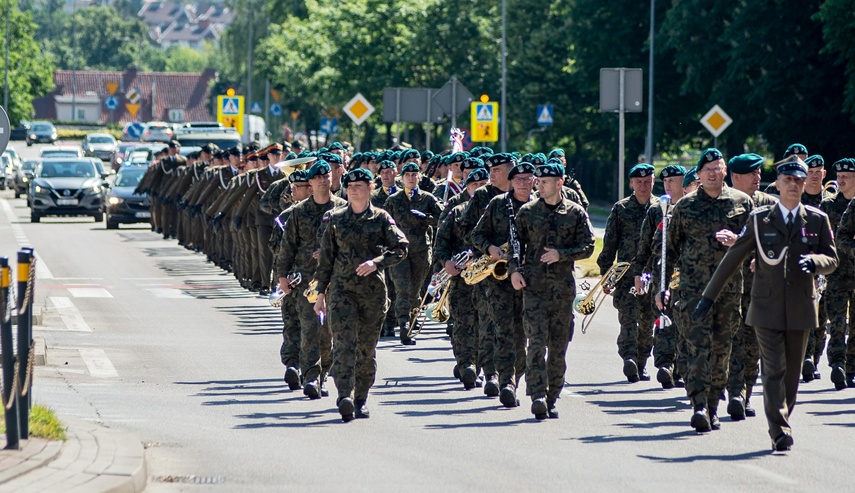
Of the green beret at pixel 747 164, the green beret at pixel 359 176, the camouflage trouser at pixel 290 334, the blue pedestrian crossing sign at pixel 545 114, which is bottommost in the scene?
the camouflage trouser at pixel 290 334

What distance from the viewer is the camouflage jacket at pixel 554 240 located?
11.9 metres

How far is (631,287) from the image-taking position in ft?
46.3

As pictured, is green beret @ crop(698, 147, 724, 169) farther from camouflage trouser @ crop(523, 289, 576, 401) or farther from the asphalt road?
the asphalt road

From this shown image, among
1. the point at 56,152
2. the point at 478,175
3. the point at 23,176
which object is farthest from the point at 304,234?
the point at 23,176

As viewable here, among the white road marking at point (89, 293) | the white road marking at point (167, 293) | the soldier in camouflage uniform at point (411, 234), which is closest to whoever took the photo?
the soldier in camouflage uniform at point (411, 234)

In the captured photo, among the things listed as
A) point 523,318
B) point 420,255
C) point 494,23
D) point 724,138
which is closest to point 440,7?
point 494,23

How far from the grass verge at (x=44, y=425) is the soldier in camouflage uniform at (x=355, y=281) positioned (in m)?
2.10

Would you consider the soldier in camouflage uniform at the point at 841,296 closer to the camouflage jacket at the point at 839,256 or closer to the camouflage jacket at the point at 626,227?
the camouflage jacket at the point at 839,256

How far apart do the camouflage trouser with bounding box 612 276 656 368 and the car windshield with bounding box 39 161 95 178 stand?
30.4m

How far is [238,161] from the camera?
2566cm

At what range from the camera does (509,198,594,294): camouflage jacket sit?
39.0 ft

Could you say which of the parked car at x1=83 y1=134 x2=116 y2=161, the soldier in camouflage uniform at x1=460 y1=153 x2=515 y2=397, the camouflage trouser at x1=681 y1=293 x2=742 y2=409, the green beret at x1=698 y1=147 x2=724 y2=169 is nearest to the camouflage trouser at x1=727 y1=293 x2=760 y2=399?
the camouflage trouser at x1=681 y1=293 x2=742 y2=409

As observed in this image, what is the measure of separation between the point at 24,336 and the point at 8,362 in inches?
9.0

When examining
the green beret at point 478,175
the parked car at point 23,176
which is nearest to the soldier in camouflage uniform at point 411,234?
the green beret at point 478,175
